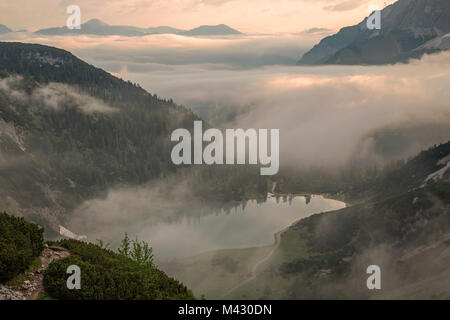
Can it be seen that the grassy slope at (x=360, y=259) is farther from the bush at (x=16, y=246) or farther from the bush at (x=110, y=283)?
the bush at (x=16, y=246)

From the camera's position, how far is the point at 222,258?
17250 centimetres

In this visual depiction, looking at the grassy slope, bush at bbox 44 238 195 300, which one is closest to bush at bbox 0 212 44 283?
bush at bbox 44 238 195 300

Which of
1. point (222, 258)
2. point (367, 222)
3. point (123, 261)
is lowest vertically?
point (123, 261)

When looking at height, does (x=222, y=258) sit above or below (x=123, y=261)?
above

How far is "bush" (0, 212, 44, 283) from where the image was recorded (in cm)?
4531

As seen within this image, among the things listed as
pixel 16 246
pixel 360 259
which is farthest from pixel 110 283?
pixel 360 259

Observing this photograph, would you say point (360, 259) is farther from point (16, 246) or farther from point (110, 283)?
point (16, 246)

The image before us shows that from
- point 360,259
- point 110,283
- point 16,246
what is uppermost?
point 360,259

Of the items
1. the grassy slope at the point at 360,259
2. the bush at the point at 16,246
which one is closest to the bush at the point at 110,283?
the bush at the point at 16,246

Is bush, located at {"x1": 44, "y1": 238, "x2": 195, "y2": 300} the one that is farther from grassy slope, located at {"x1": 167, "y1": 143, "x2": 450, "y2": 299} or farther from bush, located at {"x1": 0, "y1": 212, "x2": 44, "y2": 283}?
grassy slope, located at {"x1": 167, "y1": 143, "x2": 450, "y2": 299}

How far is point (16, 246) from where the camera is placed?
49500 mm
